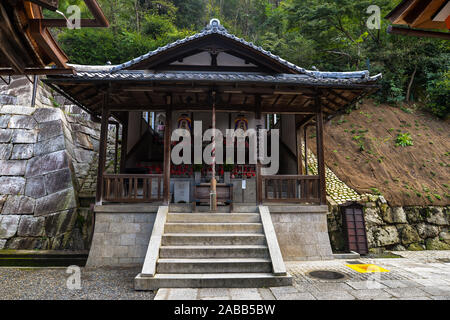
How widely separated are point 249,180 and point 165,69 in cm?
554

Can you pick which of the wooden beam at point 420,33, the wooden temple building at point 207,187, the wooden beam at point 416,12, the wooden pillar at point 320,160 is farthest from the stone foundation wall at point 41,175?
the wooden beam at point 416,12

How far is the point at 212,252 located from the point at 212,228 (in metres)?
0.95

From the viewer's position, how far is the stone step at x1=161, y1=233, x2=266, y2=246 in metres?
6.42

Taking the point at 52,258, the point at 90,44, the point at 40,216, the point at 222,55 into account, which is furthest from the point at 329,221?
the point at 90,44

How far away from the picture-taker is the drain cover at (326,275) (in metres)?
5.93

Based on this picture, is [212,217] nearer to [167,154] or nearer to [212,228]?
[212,228]

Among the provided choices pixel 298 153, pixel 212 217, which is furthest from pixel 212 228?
pixel 298 153

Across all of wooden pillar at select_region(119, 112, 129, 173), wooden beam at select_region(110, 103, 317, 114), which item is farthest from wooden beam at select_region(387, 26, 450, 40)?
wooden pillar at select_region(119, 112, 129, 173)

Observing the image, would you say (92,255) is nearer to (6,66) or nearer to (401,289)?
(6,66)

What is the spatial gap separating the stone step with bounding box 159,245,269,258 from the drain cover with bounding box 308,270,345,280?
1.32 metres

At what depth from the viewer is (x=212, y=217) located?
24.4 ft

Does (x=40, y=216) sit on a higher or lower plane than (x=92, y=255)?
higher

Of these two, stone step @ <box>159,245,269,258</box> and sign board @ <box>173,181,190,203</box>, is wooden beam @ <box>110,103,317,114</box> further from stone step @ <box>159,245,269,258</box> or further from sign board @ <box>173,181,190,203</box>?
stone step @ <box>159,245,269,258</box>

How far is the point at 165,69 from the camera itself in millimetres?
9250
